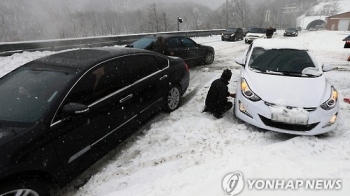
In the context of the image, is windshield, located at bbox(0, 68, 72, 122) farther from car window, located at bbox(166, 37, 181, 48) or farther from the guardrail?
the guardrail

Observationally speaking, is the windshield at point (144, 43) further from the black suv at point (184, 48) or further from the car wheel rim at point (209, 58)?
the car wheel rim at point (209, 58)

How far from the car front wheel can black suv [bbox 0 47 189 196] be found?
73 cm

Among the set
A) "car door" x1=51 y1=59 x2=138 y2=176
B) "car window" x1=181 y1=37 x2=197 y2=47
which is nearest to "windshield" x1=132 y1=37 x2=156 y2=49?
"car window" x1=181 y1=37 x2=197 y2=47

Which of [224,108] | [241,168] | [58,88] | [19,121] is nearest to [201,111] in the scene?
[224,108]

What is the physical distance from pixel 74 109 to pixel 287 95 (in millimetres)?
3453

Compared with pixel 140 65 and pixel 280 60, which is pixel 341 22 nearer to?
pixel 280 60

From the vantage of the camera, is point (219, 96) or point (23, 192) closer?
point (23, 192)

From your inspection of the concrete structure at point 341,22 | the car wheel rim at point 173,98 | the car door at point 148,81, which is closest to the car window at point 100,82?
the car door at point 148,81

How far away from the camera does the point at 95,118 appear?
3.10m

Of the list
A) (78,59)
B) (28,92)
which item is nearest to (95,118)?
(28,92)

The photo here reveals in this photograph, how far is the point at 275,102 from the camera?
3840mm

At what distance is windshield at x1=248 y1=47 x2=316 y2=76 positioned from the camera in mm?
4762

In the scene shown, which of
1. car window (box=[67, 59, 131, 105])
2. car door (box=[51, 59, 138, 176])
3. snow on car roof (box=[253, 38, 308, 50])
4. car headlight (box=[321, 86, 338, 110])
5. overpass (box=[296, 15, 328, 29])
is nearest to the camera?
car door (box=[51, 59, 138, 176])

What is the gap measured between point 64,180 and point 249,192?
2292mm
